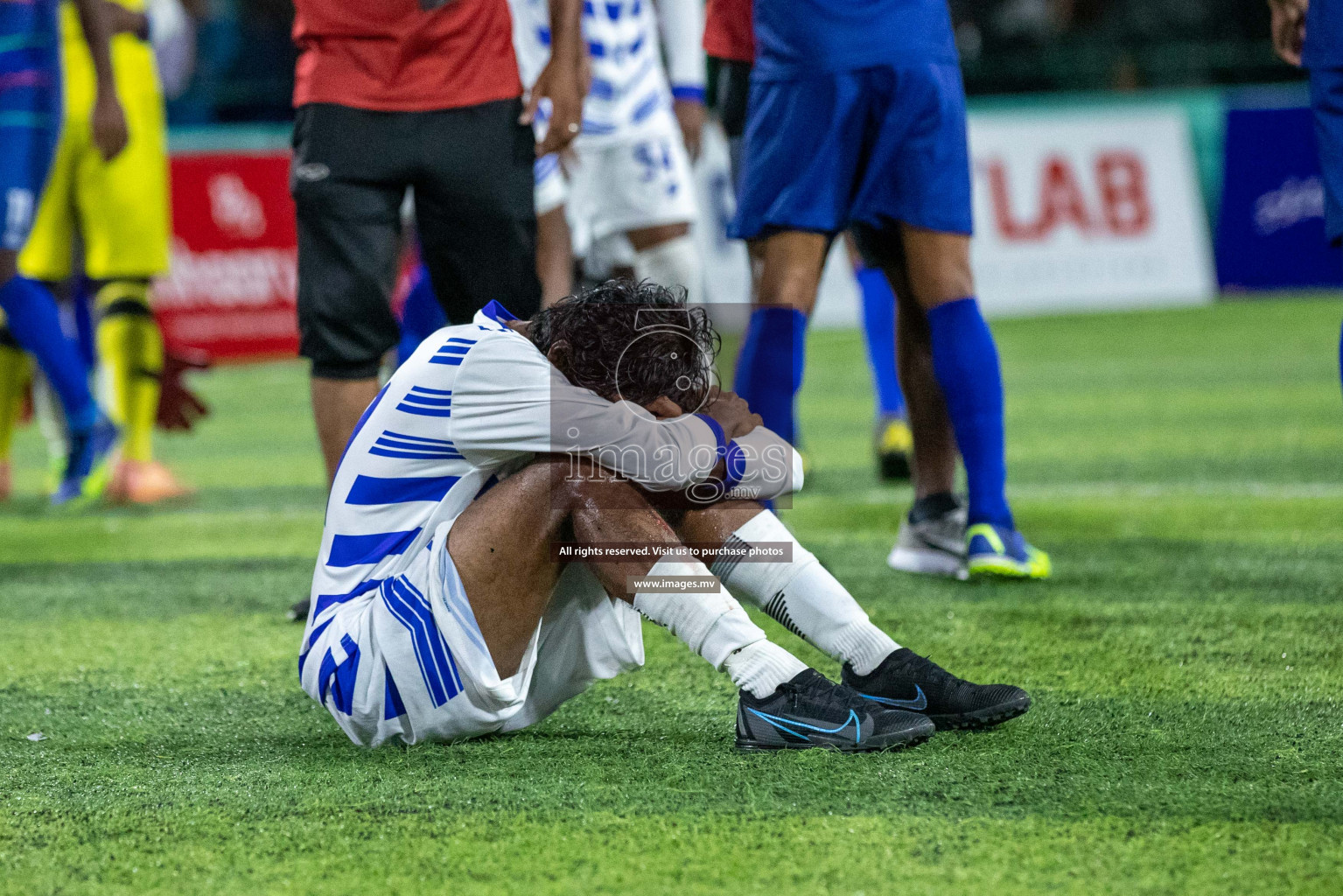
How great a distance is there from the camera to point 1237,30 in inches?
475

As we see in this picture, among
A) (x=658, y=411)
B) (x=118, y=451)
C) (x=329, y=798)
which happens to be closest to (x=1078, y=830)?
(x=658, y=411)

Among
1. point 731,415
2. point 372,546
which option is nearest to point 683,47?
point 731,415

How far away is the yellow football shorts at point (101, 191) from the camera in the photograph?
4.64m

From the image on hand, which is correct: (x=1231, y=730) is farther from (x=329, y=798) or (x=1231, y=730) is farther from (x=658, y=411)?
(x=329, y=798)

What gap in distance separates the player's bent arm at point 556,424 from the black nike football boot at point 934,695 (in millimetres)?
381

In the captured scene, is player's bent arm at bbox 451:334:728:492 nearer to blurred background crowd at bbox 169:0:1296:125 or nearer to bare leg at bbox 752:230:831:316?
bare leg at bbox 752:230:831:316

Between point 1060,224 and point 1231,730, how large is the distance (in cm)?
870

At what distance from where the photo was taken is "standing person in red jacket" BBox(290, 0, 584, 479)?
2.83 metres

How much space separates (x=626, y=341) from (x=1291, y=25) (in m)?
1.89

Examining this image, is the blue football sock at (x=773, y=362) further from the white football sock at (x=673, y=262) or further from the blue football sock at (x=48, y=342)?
the blue football sock at (x=48, y=342)

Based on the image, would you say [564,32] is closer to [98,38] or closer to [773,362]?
[773,362]

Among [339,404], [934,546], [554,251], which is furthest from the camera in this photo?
[554,251]

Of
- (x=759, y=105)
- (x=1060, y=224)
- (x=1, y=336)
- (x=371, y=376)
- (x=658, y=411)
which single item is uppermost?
(x=759, y=105)

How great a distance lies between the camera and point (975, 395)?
3.04m
